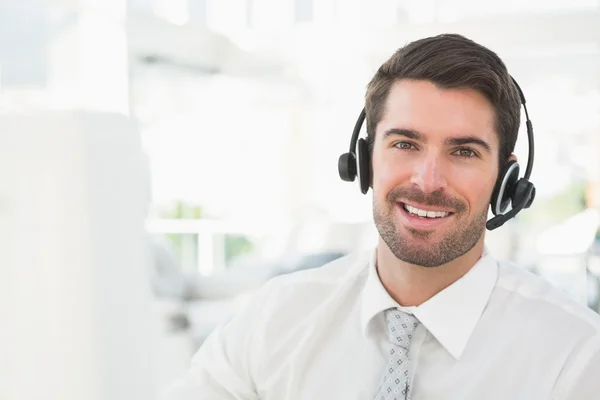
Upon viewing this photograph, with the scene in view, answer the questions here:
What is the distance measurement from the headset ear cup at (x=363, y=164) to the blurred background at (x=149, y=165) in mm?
292

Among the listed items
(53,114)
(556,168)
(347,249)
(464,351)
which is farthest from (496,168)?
(53,114)

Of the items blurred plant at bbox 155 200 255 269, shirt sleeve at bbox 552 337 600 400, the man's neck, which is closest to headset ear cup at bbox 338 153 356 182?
the man's neck

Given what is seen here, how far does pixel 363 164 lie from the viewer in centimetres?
101

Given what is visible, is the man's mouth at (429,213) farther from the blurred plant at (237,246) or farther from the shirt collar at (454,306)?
the blurred plant at (237,246)

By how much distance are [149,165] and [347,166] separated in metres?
0.88

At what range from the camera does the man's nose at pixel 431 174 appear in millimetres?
909

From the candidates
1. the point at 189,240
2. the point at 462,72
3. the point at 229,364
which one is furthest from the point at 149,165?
the point at 462,72

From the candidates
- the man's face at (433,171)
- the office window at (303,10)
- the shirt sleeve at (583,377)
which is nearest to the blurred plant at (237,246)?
the office window at (303,10)

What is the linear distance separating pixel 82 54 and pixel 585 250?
117 centimetres

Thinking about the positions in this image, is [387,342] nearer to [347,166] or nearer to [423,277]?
[423,277]

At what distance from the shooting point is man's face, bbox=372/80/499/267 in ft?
2.97

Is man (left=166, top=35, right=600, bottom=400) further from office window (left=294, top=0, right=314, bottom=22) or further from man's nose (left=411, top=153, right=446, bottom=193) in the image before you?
office window (left=294, top=0, right=314, bottom=22)

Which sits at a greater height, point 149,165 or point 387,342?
point 149,165

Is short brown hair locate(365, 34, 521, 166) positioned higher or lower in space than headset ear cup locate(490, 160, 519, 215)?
higher
